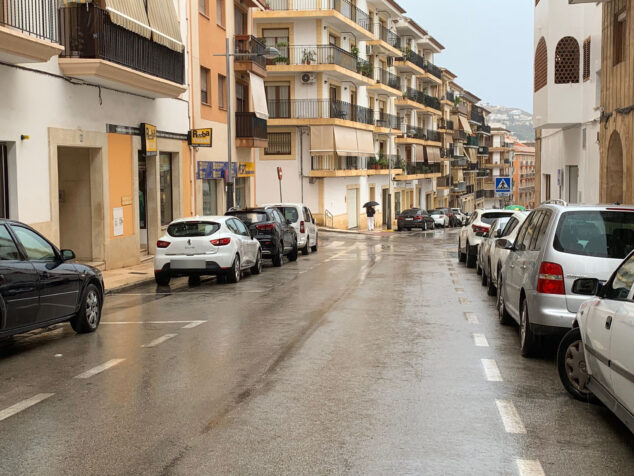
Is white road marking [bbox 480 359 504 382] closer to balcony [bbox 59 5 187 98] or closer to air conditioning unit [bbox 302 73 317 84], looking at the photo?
balcony [bbox 59 5 187 98]

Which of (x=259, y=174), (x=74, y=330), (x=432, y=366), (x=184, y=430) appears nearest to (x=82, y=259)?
(x=74, y=330)

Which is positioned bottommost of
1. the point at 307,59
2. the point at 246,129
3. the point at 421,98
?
the point at 246,129

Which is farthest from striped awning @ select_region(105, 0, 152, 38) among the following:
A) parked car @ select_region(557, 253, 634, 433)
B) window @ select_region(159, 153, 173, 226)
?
parked car @ select_region(557, 253, 634, 433)

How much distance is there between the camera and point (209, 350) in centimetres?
1017

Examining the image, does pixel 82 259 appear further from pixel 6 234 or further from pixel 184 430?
pixel 184 430

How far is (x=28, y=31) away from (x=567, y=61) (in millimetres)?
19625

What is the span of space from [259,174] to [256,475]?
46907mm

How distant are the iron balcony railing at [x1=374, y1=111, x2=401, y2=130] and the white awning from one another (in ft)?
87.1

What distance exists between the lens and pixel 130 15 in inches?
858

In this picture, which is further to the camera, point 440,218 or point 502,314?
point 440,218

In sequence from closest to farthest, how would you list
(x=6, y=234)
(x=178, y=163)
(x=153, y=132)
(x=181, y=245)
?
1. (x=6, y=234)
2. (x=181, y=245)
3. (x=153, y=132)
4. (x=178, y=163)

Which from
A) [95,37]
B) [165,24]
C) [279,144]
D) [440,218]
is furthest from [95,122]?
[440,218]

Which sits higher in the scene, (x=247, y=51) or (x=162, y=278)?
(x=247, y=51)

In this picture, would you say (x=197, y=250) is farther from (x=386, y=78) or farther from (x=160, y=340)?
(x=386, y=78)
